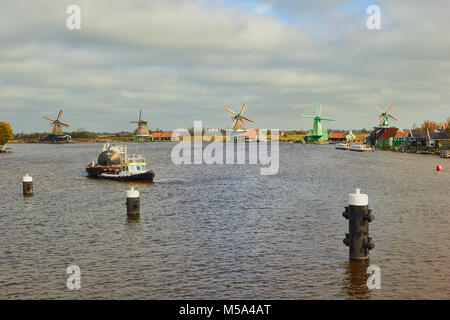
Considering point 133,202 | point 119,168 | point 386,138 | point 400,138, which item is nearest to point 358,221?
point 133,202

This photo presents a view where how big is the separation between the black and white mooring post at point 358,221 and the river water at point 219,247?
1203 millimetres

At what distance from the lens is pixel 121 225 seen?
32156 mm

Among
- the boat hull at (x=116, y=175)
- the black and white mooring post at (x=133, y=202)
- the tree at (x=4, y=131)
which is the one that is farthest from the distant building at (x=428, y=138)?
the tree at (x=4, y=131)

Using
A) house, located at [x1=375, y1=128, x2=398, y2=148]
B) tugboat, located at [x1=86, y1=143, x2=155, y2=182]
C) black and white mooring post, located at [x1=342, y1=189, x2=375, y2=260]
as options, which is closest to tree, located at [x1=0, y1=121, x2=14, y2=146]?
tugboat, located at [x1=86, y1=143, x2=155, y2=182]

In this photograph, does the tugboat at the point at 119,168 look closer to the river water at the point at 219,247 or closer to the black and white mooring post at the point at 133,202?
the river water at the point at 219,247

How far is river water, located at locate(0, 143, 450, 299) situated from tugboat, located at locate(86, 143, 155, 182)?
11738mm

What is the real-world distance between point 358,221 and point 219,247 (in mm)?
9071

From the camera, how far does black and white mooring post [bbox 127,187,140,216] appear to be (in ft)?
112

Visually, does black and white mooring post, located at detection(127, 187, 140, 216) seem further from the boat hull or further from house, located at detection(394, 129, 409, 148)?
house, located at detection(394, 129, 409, 148)

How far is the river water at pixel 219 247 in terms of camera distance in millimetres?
18641

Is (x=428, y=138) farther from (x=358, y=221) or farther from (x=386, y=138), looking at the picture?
(x=358, y=221)

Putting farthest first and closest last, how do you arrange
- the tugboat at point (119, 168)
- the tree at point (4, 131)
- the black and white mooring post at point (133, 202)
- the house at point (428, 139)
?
the tree at point (4, 131) < the house at point (428, 139) < the tugboat at point (119, 168) < the black and white mooring post at point (133, 202)
